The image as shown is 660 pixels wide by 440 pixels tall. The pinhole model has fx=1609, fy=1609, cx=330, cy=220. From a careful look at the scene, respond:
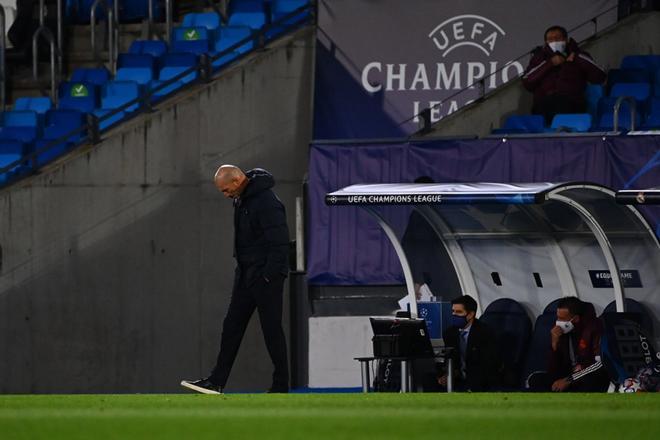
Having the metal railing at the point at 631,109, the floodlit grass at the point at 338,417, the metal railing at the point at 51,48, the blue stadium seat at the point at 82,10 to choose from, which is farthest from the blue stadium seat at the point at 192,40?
the floodlit grass at the point at 338,417

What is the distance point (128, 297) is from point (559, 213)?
701cm

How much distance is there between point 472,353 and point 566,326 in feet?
3.02

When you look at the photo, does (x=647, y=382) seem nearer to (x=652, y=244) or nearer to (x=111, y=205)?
(x=652, y=244)

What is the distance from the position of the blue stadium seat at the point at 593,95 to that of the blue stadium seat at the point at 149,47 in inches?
248

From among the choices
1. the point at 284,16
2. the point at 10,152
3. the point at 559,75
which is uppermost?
the point at 284,16

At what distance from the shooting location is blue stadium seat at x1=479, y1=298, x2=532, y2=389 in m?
15.0

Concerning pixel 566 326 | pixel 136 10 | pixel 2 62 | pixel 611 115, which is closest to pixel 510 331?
pixel 566 326

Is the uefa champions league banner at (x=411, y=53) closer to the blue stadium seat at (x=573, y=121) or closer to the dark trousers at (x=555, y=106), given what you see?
the dark trousers at (x=555, y=106)

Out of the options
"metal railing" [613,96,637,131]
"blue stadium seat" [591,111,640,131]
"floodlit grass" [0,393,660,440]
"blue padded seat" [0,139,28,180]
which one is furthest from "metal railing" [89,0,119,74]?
"floodlit grass" [0,393,660,440]

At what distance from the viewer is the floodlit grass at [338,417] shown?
29.1 feet

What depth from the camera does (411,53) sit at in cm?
2073

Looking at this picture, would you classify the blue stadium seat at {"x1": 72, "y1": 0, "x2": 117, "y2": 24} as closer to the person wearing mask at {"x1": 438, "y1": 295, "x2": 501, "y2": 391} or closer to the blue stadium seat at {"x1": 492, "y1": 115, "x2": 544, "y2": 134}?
the blue stadium seat at {"x1": 492, "y1": 115, "x2": 544, "y2": 134}

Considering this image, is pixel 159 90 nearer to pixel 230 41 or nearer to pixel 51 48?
pixel 230 41

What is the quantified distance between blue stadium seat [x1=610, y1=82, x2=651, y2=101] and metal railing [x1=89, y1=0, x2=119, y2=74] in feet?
24.5
